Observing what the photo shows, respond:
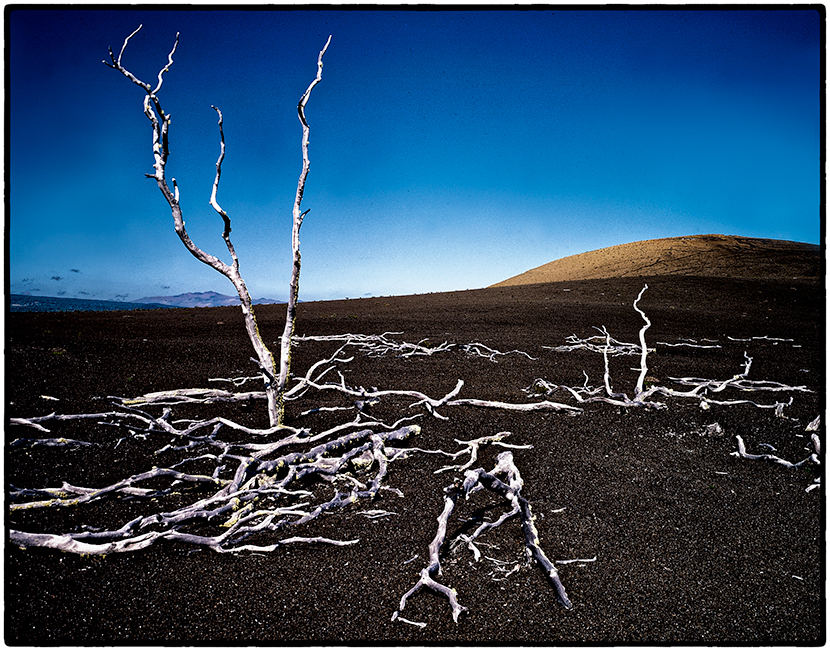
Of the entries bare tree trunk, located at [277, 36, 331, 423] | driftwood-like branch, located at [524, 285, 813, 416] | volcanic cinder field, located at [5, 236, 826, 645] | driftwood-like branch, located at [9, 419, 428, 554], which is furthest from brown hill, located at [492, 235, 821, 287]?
driftwood-like branch, located at [9, 419, 428, 554]

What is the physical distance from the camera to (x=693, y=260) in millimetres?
30641

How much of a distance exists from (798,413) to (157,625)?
18.6ft

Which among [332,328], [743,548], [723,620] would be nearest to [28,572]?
[723,620]

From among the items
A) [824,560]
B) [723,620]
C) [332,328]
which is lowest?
[723,620]

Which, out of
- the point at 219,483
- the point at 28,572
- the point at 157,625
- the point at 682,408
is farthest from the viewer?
the point at 682,408

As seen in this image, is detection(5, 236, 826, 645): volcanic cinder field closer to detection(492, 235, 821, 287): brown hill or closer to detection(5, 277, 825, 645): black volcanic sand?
detection(5, 277, 825, 645): black volcanic sand

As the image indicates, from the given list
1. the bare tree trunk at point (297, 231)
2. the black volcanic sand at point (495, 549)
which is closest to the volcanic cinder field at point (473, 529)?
the black volcanic sand at point (495, 549)

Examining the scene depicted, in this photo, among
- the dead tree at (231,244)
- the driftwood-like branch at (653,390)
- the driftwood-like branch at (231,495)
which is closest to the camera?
the driftwood-like branch at (231,495)

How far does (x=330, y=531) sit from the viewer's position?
8.13 ft

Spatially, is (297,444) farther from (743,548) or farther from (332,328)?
(332,328)

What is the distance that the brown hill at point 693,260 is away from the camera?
88.8 ft

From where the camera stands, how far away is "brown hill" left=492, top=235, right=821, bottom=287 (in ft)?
88.8

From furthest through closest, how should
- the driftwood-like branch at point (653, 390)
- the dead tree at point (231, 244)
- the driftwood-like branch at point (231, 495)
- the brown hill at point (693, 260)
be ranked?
the brown hill at point (693, 260) < the driftwood-like branch at point (653, 390) < the dead tree at point (231, 244) < the driftwood-like branch at point (231, 495)

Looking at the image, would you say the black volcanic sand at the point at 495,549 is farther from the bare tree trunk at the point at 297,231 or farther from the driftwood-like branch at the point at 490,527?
the bare tree trunk at the point at 297,231
